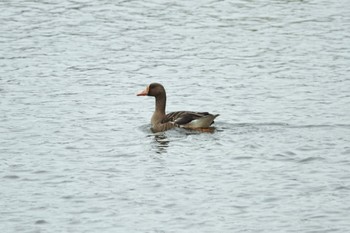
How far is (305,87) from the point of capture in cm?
2442

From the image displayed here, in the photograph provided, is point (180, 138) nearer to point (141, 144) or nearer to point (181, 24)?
point (141, 144)

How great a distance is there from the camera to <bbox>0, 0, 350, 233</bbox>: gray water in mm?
15469

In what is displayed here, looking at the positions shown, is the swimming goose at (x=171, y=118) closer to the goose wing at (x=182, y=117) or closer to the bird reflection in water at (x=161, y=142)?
the goose wing at (x=182, y=117)

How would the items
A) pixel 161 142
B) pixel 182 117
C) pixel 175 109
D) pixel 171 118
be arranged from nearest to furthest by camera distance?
pixel 161 142 → pixel 182 117 → pixel 171 118 → pixel 175 109

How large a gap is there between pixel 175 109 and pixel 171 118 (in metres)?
2.23

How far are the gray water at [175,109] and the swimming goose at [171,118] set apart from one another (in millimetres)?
191

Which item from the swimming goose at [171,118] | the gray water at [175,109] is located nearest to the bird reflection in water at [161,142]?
the gray water at [175,109]

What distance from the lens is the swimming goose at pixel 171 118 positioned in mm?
20625

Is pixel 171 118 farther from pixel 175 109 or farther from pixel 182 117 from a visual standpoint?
pixel 175 109

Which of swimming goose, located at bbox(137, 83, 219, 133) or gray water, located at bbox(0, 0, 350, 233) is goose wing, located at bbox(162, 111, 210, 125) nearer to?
swimming goose, located at bbox(137, 83, 219, 133)

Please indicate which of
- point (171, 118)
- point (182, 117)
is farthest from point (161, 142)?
point (171, 118)

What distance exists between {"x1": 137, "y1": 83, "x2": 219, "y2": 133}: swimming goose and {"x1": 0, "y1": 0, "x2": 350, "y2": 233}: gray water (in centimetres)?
19

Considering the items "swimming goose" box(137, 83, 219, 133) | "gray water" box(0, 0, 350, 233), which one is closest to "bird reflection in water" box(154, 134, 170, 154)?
"gray water" box(0, 0, 350, 233)

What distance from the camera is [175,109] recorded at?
2333cm
